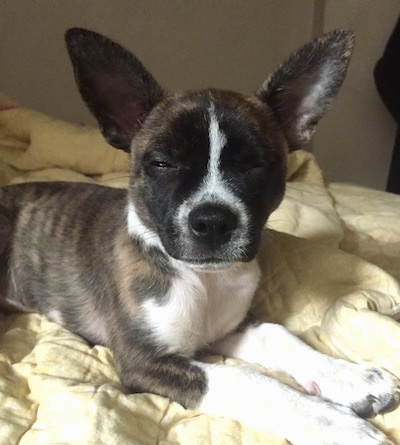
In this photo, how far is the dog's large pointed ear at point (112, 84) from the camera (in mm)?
1727

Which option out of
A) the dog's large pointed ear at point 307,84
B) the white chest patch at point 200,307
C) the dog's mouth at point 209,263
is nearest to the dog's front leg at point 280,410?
the white chest patch at point 200,307

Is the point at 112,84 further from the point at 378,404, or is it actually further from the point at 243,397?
the point at 378,404

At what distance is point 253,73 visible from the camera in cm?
428

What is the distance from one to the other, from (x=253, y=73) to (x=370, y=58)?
0.80 metres

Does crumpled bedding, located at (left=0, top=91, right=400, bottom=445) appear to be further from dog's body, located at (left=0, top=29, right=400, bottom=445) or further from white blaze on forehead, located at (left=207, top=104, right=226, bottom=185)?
white blaze on forehead, located at (left=207, top=104, right=226, bottom=185)

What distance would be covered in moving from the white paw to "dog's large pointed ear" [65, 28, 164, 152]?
0.99m

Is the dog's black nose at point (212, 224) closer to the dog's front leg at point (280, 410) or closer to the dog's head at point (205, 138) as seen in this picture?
the dog's head at point (205, 138)

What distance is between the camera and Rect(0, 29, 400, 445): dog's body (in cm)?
159

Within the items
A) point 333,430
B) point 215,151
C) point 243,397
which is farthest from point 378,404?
point 215,151

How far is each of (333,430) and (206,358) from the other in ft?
1.80

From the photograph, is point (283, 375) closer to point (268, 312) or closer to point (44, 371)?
point (268, 312)

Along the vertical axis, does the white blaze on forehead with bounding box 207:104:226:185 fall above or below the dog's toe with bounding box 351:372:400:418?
above

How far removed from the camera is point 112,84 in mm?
1836

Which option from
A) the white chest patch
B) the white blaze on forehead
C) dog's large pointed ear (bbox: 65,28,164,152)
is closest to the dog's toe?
the white chest patch
